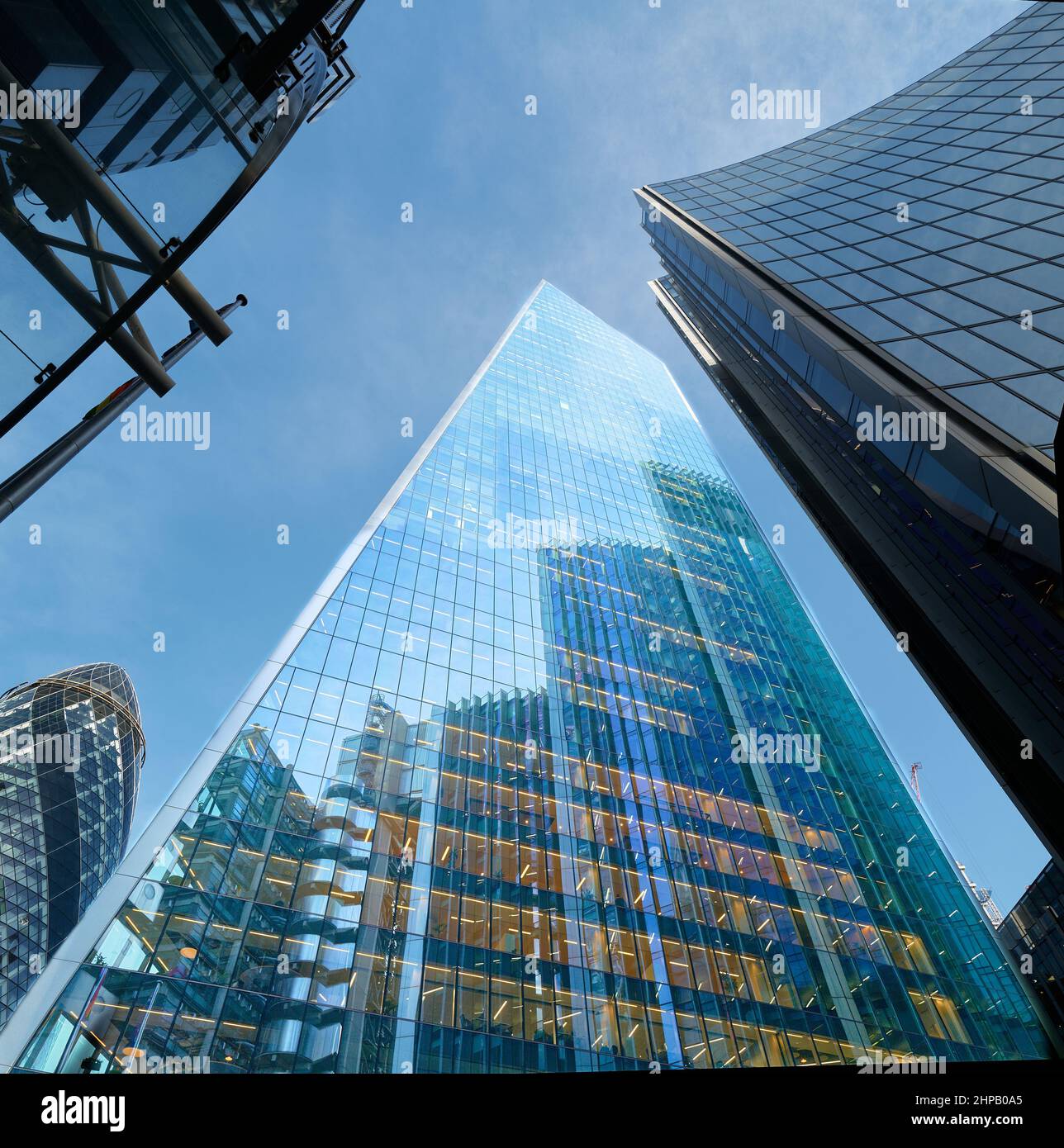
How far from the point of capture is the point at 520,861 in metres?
24.5

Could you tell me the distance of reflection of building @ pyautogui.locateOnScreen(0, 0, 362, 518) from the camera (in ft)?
15.5

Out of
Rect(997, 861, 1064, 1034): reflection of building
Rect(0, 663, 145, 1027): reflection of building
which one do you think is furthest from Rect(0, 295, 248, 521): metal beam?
Rect(0, 663, 145, 1027): reflection of building

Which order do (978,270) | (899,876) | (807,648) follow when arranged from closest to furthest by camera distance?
(978,270) < (899,876) < (807,648)

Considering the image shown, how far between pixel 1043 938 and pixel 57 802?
95099mm

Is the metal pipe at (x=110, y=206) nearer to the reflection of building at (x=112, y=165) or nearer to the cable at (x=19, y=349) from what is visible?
the reflection of building at (x=112, y=165)

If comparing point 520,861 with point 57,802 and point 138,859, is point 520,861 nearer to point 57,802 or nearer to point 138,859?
point 138,859

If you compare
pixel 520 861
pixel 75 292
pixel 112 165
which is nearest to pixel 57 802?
pixel 520 861

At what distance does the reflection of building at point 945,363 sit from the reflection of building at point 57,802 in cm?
7848

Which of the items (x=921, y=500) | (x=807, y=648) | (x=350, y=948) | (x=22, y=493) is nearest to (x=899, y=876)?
(x=807, y=648)

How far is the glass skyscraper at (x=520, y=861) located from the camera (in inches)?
671

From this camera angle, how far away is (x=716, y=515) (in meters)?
61.8

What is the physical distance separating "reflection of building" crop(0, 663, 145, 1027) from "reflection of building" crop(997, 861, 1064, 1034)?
259 feet
